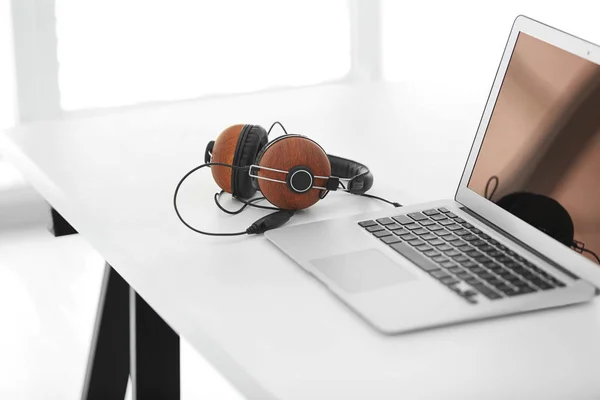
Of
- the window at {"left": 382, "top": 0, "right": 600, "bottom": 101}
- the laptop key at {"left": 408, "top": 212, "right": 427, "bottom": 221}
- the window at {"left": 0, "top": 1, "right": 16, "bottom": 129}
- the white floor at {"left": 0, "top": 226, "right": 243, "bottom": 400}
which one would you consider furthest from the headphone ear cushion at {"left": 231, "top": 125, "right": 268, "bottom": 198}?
the window at {"left": 382, "top": 0, "right": 600, "bottom": 101}

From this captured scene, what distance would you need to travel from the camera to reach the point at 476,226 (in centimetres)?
118

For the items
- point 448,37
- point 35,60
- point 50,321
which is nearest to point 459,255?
point 50,321

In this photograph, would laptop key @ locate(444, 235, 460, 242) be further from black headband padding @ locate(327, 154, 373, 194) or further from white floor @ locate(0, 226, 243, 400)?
white floor @ locate(0, 226, 243, 400)

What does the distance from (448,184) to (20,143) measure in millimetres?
710

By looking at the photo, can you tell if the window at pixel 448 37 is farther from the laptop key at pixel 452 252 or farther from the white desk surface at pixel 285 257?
the laptop key at pixel 452 252

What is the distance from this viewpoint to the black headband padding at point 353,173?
130cm

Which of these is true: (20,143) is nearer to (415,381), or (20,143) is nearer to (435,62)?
(415,381)

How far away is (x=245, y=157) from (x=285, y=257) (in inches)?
8.4

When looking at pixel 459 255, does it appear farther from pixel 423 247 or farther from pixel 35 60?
pixel 35 60

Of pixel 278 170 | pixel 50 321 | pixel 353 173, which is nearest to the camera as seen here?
pixel 278 170

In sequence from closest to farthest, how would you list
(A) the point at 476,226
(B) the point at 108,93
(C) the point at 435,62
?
1. (A) the point at 476,226
2. (B) the point at 108,93
3. (C) the point at 435,62

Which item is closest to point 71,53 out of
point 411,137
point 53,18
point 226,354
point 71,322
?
point 53,18

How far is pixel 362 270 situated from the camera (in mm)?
1055

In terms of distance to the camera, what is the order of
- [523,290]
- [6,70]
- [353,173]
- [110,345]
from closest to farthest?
[523,290] → [353,173] → [110,345] → [6,70]
